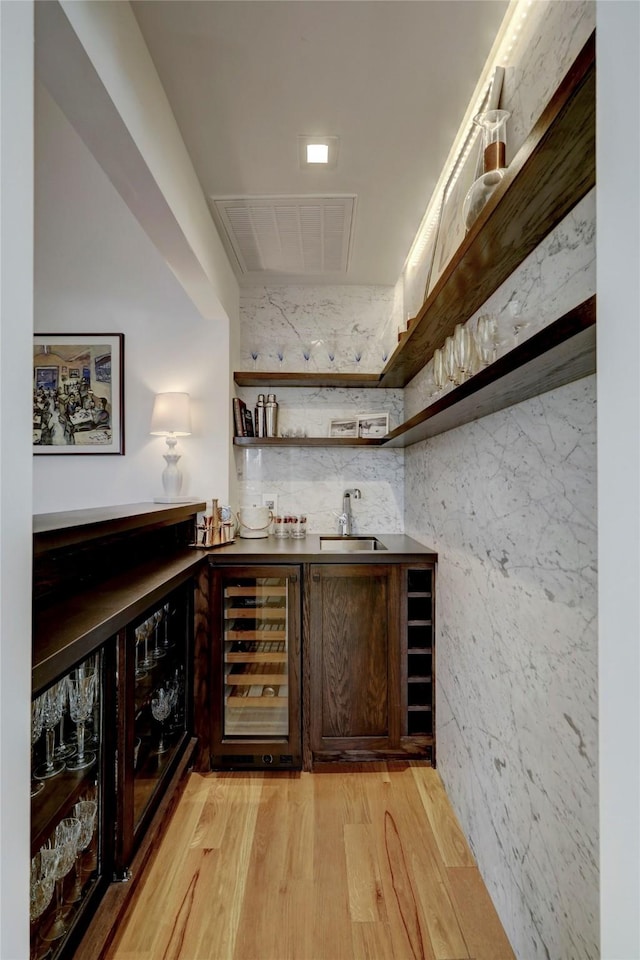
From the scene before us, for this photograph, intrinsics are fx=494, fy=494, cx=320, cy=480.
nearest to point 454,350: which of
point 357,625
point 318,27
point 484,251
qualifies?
point 484,251

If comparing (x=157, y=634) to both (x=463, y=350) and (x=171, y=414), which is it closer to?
(x=171, y=414)

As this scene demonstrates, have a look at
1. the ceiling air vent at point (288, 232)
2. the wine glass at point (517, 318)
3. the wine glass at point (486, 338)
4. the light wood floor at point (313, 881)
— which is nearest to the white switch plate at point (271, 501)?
the ceiling air vent at point (288, 232)

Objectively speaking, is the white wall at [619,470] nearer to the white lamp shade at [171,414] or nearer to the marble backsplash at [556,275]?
the marble backsplash at [556,275]

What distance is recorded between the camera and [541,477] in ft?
4.08

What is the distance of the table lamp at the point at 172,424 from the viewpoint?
8.33 feet

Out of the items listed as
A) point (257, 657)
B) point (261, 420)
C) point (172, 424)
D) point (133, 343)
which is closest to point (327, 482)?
point (261, 420)

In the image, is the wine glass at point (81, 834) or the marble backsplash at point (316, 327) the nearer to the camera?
the wine glass at point (81, 834)

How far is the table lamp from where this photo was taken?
2.54 meters

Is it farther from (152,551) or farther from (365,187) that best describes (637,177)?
(152,551)

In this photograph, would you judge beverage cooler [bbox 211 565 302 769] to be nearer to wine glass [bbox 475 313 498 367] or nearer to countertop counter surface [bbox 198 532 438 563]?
Result: countertop counter surface [bbox 198 532 438 563]

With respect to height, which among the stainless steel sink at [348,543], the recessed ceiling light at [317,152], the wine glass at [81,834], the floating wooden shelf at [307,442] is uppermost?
the recessed ceiling light at [317,152]

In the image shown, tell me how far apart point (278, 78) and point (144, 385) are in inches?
62.9

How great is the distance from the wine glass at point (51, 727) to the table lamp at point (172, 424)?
129 cm

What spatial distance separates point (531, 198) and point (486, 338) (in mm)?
402
